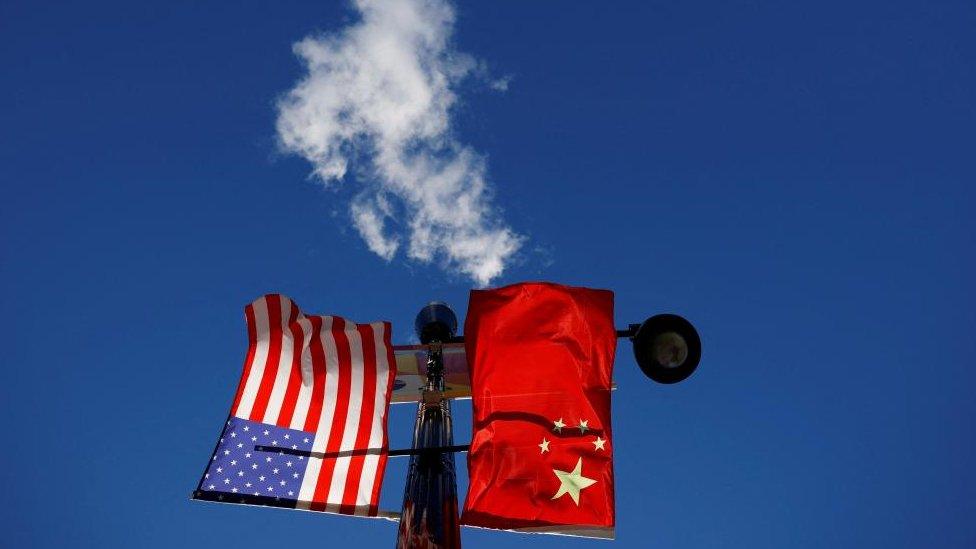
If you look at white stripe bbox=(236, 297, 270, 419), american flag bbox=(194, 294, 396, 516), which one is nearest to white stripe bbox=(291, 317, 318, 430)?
american flag bbox=(194, 294, 396, 516)

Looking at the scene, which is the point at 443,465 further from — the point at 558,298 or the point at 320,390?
the point at 558,298

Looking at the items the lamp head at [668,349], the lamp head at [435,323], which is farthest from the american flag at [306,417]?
the lamp head at [668,349]

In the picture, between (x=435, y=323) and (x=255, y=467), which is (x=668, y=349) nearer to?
(x=435, y=323)

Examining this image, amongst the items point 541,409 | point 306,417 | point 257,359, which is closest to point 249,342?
point 257,359

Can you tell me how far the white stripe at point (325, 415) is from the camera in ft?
23.2

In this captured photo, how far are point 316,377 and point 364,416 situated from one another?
3.01ft

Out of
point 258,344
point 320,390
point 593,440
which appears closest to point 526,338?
point 593,440

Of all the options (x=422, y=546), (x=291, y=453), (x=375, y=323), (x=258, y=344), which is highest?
(x=375, y=323)

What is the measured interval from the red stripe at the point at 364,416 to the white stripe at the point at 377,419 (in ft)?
0.12

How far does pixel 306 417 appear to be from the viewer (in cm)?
783

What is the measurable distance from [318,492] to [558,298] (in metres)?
3.97

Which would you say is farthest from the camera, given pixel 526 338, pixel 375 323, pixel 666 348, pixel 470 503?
pixel 375 323

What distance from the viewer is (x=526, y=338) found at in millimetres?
8172

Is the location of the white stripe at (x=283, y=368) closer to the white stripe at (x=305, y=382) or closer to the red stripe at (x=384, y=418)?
the white stripe at (x=305, y=382)
